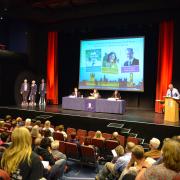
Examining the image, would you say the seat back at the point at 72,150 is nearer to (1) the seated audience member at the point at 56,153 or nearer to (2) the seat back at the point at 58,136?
(2) the seat back at the point at 58,136

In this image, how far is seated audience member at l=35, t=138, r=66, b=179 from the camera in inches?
158

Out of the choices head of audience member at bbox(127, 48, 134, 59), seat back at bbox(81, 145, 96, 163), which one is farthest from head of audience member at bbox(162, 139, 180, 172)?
head of audience member at bbox(127, 48, 134, 59)

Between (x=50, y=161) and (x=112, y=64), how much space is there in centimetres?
899

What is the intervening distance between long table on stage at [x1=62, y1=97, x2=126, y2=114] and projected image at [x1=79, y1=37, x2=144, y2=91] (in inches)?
79.2

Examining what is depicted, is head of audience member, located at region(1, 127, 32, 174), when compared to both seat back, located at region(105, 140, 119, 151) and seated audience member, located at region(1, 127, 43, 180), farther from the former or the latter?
seat back, located at region(105, 140, 119, 151)

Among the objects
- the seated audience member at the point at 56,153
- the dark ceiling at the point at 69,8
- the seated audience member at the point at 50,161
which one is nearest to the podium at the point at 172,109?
the dark ceiling at the point at 69,8

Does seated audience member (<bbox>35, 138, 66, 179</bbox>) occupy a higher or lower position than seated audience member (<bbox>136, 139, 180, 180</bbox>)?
lower

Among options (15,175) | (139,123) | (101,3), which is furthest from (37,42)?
(15,175)

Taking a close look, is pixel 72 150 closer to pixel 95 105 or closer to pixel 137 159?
pixel 137 159

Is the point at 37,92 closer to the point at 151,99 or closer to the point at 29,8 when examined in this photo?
the point at 29,8

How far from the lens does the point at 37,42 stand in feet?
46.5

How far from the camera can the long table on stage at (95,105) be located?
34.1 ft

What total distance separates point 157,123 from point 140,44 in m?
4.77

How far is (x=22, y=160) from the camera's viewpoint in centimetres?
223
